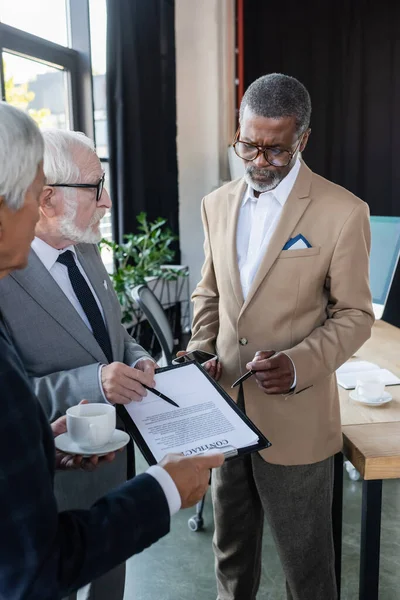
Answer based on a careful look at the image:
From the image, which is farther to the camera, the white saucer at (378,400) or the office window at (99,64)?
the office window at (99,64)

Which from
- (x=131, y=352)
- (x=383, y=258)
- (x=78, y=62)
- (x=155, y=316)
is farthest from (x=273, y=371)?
(x=78, y=62)

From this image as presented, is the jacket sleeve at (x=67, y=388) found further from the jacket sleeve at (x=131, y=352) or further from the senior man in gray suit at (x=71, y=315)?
the jacket sleeve at (x=131, y=352)

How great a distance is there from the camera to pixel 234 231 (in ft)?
5.20

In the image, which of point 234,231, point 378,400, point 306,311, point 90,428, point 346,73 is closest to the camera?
point 90,428

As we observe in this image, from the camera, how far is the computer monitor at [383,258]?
2.60 m

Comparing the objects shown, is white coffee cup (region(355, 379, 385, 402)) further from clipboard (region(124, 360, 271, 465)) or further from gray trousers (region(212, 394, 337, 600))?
clipboard (region(124, 360, 271, 465))

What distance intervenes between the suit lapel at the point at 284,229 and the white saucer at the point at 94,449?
0.55 meters

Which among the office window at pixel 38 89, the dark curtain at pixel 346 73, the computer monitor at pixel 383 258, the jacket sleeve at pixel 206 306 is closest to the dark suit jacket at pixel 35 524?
the jacket sleeve at pixel 206 306

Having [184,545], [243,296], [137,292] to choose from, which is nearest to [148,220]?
[137,292]

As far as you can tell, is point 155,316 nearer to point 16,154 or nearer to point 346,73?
point 16,154

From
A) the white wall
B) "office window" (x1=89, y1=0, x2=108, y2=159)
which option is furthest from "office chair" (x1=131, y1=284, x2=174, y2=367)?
the white wall

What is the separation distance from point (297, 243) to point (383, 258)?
1.36 m

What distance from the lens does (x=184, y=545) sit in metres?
2.36

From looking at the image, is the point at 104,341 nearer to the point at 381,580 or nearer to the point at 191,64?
the point at 381,580
